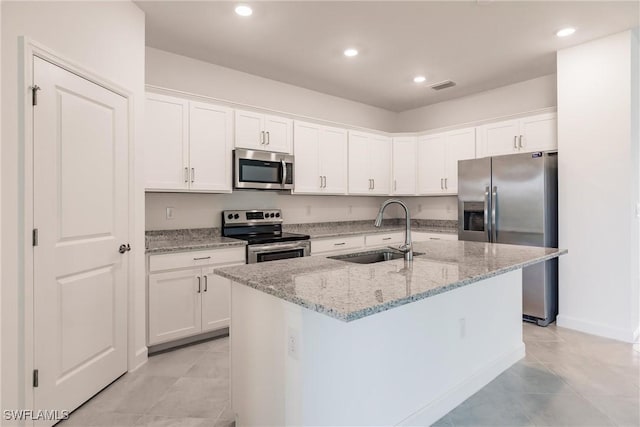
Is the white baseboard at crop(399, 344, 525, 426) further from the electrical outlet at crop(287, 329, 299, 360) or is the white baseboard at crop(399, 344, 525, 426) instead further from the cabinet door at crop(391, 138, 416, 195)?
the cabinet door at crop(391, 138, 416, 195)

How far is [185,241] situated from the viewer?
3270mm

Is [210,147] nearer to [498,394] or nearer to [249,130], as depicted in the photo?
[249,130]

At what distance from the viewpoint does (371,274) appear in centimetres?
167

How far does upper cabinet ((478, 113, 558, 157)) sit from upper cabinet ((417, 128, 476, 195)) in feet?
0.54

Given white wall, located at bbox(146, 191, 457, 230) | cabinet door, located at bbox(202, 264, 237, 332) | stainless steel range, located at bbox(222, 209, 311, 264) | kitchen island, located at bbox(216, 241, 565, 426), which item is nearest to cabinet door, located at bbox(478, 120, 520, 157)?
white wall, located at bbox(146, 191, 457, 230)

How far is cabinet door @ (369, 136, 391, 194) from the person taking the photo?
489 centimetres

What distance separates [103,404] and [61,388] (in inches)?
11.2

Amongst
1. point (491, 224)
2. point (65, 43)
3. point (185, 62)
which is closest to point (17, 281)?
point (65, 43)

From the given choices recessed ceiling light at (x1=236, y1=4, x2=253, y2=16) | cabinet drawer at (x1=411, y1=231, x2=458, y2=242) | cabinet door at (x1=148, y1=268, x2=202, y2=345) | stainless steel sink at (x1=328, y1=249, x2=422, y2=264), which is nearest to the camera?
stainless steel sink at (x1=328, y1=249, x2=422, y2=264)

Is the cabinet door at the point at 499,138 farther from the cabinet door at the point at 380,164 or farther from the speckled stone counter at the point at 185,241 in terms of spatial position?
the speckled stone counter at the point at 185,241

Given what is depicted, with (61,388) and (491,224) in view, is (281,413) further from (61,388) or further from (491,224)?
(491,224)

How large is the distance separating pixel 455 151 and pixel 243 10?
314 centimetres

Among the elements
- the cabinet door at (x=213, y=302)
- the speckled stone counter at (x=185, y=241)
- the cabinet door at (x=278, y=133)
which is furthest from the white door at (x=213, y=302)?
the cabinet door at (x=278, y=133)

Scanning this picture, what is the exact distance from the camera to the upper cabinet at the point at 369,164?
468 cm
